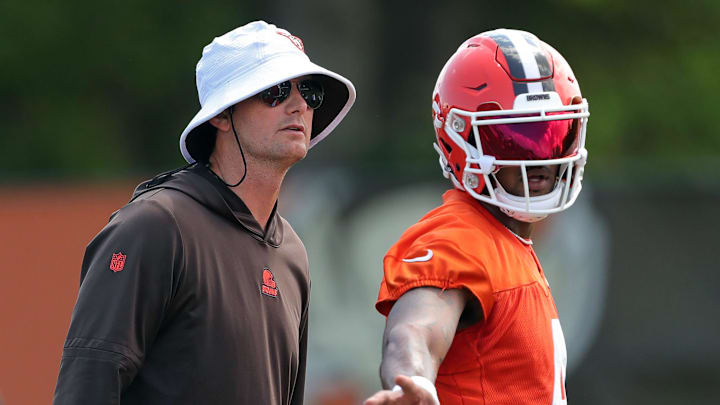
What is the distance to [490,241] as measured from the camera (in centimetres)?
341

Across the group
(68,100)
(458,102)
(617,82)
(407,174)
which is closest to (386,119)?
(617,82)

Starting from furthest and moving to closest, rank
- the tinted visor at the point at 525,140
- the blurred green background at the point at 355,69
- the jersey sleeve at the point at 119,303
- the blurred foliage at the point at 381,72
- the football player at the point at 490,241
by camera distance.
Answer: the blurred foliage at the point at 381,72
the blurred green background at the point at 355,69
the tinted visor at the point at 525,140
the football player at the point at 490,241
the jersey sleeve at the point at 119,303

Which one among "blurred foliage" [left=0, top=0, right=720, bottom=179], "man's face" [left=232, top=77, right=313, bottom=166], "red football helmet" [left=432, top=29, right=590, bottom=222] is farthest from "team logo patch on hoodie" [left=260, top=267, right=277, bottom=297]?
"blurred foliage" [left=0, top=0, right=720, bottom=179]

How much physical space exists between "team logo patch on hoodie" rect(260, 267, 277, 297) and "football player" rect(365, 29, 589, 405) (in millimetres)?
460

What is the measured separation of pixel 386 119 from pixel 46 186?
6.60m

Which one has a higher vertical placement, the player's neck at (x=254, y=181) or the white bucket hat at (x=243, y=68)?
the white bucket hat at (x=243, y=68)

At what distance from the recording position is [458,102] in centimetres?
364

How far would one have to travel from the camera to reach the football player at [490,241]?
3.20 metres

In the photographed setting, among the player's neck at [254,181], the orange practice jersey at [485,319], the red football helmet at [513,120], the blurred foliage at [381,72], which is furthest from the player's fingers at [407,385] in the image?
the blurred foliage at [381,72]

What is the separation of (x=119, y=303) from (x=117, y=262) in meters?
0.13

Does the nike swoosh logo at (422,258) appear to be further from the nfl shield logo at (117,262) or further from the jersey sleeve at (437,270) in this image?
the nfl shield logo at (117,262)

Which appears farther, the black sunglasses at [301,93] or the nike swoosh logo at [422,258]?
the black sunglasses at [301,93]

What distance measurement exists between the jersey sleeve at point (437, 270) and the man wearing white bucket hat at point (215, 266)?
0.51 m

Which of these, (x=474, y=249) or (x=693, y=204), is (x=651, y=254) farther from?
(x=474, y=249)
